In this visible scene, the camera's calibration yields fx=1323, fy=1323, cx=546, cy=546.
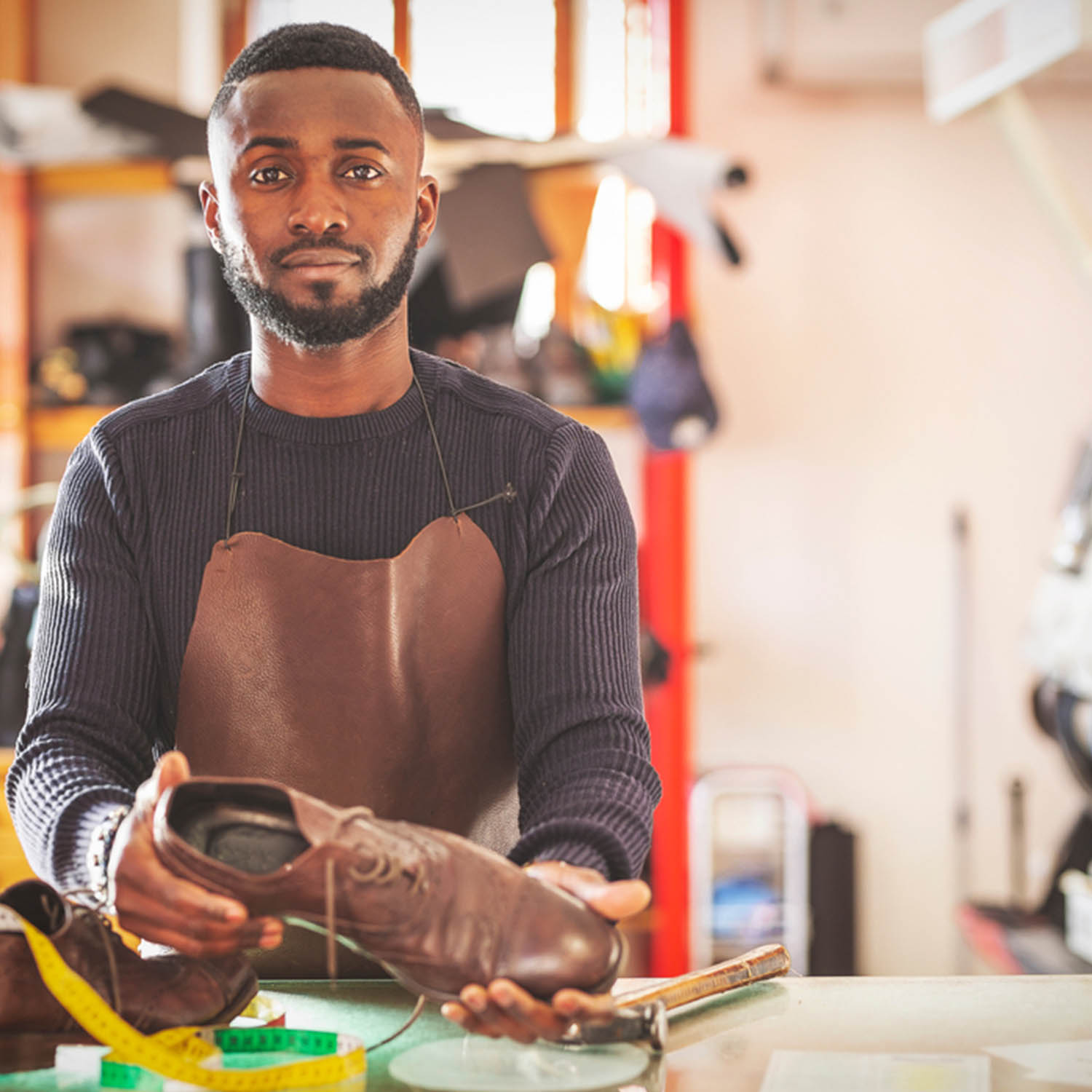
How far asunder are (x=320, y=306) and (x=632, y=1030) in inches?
29.7

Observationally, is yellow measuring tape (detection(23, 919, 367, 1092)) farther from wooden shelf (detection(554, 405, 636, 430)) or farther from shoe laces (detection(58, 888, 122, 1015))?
wooden shelf (detection(554, 405, 636, 430))

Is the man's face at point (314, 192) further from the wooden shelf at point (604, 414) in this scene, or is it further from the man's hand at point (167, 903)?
the wooden shelf at point (604, 414)

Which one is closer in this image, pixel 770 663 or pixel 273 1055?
pixel 273 1055

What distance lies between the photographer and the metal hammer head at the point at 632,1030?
1022 mm

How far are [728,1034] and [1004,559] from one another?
3.23 meters

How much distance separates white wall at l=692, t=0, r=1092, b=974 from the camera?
4.04 m

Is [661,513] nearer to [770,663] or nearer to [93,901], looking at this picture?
[770,663]

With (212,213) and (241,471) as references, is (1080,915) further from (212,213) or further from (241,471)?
(212,213)

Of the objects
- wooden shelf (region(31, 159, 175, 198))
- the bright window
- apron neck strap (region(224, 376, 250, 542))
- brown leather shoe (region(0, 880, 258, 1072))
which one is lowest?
brown leather shoe (region(0, 880, 258, 1072))

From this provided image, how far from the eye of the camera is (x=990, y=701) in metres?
4.04

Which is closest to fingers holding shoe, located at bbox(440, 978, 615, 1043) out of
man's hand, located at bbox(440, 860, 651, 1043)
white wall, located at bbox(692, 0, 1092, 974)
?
man's hand, located at bbox(440, 860, 651, 1043)

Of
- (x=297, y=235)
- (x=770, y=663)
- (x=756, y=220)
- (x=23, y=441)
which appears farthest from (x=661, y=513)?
(x=297, y=235)

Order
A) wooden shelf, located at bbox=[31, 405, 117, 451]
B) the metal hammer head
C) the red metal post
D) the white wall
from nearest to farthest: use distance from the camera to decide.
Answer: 1. the metal hammer head
2. wooden shelf, located at bbox=[31, 405, 117, 451]
3. the red metal post
4. the white wall

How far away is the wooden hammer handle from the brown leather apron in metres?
0.33
